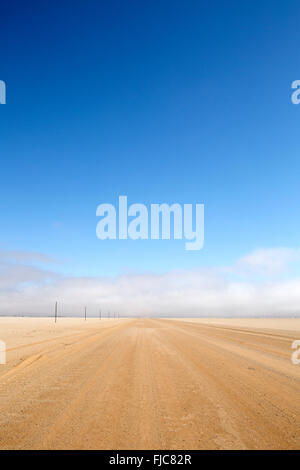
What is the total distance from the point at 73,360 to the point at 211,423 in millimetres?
7643

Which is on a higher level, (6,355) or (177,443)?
(177,443)

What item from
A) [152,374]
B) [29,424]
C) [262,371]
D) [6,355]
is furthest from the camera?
[6,355]

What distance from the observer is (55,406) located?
545 cm

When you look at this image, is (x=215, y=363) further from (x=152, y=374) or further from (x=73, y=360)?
(x=73, y=360)

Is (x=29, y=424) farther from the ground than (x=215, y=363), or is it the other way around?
(x=29, y=424)

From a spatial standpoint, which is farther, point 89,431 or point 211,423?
point 211,423

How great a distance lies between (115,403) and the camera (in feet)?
18.4

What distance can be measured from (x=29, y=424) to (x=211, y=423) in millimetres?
3059

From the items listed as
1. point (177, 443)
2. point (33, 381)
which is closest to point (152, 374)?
point (33, 381)

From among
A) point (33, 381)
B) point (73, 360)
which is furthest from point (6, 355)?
point (33, 381)

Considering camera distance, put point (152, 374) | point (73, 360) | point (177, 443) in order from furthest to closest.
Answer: point (73, 360), point (152, 374), point (177, 443)
